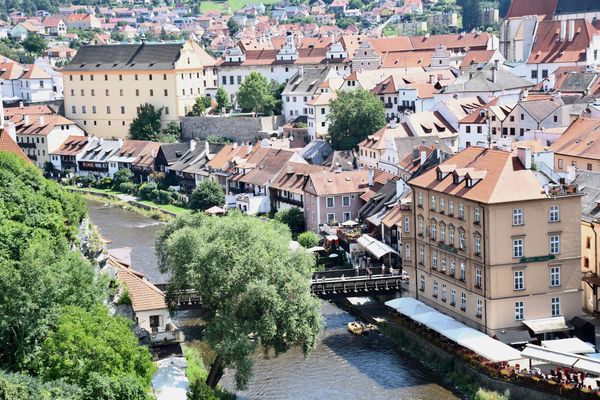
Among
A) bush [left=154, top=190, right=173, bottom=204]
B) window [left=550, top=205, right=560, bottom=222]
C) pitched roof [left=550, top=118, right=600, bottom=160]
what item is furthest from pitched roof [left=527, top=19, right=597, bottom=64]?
window [left=550, top=205, right=560, bottom=222]

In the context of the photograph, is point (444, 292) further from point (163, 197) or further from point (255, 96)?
point (255, 96)

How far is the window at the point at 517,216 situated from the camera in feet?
93.2

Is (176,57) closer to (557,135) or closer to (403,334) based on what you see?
(557,135)

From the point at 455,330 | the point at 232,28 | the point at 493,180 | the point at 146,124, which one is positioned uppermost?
the point at 232,28

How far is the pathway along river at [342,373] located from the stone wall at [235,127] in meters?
31.6

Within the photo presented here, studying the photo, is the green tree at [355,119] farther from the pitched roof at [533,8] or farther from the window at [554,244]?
the pitched roof at [533,8]

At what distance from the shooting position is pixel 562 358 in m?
25.0

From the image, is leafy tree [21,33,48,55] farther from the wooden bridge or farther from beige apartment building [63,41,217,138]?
the wooden bridge

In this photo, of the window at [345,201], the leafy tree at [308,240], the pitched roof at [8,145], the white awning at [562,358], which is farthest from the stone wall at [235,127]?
the white awning at [562,358]

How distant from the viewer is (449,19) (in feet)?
424

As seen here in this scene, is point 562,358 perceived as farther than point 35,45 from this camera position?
No

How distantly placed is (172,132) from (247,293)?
44962 millimetres

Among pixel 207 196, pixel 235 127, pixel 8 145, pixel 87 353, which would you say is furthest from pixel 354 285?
pixel 235 127

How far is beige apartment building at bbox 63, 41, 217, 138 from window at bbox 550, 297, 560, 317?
146 ft
